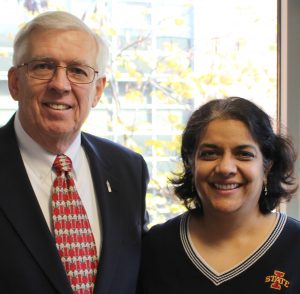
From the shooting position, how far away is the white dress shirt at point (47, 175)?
4.78 feet

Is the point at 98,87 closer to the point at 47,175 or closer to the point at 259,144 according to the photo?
the point at 47,175

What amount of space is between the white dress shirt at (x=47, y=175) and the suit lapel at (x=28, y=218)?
2.0 inches

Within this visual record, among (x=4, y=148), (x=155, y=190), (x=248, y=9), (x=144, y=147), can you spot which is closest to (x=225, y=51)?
(x=248, y=9)

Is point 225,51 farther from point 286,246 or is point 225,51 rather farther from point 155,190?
point 286,246

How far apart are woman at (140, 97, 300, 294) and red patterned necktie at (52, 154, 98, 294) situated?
262 mm

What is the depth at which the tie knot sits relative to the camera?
58.9 inches

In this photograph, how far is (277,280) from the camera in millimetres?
1404

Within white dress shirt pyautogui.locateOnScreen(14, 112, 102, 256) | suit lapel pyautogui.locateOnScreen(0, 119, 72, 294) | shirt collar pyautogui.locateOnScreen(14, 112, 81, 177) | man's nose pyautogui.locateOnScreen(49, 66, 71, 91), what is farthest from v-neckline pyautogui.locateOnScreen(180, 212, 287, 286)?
man's nose pyautogui.locateOnScreen(49, 66, 71, 91)

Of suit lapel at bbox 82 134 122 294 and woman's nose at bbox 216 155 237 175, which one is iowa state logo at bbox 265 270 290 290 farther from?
suit lapel at bbox 82 134 122 294

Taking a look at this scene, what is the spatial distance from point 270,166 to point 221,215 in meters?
0.24

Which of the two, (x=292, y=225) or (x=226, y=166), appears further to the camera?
(x=292, y=225)

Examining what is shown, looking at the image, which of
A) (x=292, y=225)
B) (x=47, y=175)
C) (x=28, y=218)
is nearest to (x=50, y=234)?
(x=28, y=218)

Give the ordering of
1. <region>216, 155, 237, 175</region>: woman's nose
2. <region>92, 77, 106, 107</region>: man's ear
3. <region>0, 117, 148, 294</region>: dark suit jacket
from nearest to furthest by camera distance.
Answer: <region>0, 117, 148, 294</region>: dark suit jacket < <region>216, 155, 237, 175</region>: woman's nose < <region>92, 77, 106, 107</region>: man's ear

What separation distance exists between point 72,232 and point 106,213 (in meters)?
0.15
